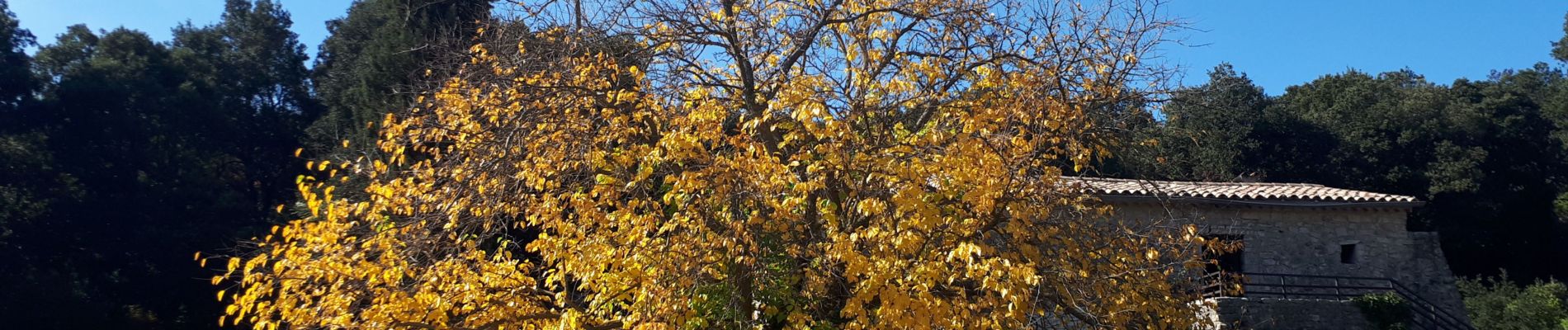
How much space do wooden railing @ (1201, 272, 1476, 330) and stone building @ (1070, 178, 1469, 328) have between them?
0.02 m

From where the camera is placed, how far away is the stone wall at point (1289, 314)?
13.6m

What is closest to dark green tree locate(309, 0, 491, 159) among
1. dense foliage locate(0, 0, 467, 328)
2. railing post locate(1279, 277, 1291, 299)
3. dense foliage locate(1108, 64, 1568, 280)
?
dense foliage locate(0, 0, 467, 328)

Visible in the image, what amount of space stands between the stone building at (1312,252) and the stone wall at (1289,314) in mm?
13

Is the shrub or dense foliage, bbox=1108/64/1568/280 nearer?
the shrub

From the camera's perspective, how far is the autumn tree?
6.57 meters

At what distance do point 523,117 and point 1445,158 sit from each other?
28309mm

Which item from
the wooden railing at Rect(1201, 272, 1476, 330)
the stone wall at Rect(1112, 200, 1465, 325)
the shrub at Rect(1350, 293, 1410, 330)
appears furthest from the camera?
the stone wall at Rect(1112, 200, 1465, 325)

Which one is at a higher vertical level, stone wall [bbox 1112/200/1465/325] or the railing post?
stone wall [bbox 1112/200/1465/325]

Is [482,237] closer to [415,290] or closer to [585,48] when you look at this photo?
[415,290]

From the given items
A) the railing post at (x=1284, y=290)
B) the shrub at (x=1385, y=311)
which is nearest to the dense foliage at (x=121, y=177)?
the railing post at (x=1284, y=290)

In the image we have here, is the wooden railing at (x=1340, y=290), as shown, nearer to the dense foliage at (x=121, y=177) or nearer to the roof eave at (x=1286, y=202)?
the roof eave at (x=1286, y=202)

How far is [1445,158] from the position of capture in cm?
2836

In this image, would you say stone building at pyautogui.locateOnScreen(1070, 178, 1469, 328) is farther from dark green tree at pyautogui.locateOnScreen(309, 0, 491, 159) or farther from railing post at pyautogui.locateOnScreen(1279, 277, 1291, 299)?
dark green tree at pyautogui.locateOnScreen(309, 0, 491, 159)

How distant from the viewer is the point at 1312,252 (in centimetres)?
1561
